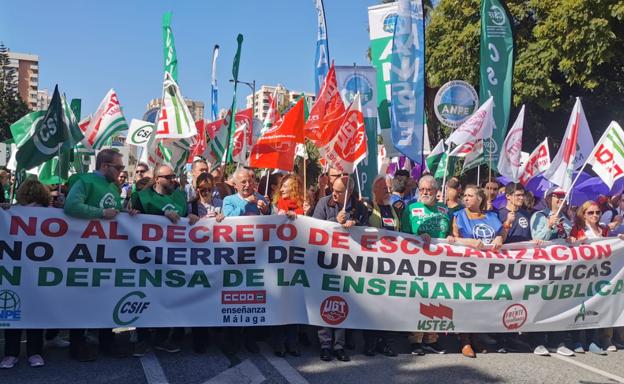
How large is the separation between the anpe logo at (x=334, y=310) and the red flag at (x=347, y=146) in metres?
1.28

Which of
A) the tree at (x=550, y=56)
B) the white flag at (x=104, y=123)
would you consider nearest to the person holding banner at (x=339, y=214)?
the white flag at (x=104, y=123)

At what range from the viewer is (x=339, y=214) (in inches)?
214

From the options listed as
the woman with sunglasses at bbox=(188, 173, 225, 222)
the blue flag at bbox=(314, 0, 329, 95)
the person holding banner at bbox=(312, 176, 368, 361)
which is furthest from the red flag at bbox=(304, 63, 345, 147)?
the blue flag at bbox=(314, 0, 329, 95)

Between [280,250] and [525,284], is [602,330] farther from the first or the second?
[280,250]

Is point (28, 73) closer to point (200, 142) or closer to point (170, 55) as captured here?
point (200, 142)

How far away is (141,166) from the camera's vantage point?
8.62m

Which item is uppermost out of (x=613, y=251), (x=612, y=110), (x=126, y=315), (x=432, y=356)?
(x=612, y=110)

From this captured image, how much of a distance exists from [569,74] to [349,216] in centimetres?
1541

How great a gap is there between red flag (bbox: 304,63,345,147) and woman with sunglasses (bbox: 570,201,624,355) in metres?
2.83

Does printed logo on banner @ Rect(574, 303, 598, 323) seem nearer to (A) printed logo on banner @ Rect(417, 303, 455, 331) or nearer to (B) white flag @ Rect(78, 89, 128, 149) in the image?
(A) printed logo on banner @ Rect(417, 303, 455, 331)

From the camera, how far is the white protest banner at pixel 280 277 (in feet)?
16.5

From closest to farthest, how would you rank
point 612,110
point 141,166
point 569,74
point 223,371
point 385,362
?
point 223,371 < point 385,362 < point 141,166 < point 569,74 < point 612,110

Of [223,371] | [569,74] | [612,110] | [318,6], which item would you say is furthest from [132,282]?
[612,110]

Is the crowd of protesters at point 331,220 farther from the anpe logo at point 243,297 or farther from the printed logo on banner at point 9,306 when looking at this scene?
the anpe logo at point 243,297
